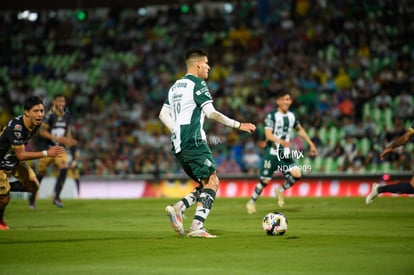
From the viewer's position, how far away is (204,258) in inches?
380

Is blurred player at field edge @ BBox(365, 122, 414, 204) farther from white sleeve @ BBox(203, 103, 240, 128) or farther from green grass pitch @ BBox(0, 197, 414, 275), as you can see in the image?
white sleeve @ BBox(203, 103, 240, 128)

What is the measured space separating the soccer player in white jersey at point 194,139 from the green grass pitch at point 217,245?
0.38 metres

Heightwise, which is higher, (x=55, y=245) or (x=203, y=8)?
(x=203, y=8)

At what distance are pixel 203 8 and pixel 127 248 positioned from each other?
26.9 metres

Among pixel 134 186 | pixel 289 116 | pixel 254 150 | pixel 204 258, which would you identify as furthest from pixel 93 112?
pixel 204 258

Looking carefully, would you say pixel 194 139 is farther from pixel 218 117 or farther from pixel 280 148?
pixel 280 148

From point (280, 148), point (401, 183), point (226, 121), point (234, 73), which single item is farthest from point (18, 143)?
point (234, 73)

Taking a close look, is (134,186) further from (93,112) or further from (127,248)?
(127,248)

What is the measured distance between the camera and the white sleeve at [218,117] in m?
Answer: 11.6

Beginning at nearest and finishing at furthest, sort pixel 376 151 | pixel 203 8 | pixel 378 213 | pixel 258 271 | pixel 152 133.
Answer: pixel 258 271 → pixel 378 213 → pixel 376 151 → pixel 152 133 → pixel 203 8

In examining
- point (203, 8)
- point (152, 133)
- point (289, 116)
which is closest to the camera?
point (289, 116)

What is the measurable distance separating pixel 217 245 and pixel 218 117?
187 centimetres

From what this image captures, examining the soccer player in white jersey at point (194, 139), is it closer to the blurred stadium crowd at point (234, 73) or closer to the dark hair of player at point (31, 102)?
the dark hair of player at point (31, 102)

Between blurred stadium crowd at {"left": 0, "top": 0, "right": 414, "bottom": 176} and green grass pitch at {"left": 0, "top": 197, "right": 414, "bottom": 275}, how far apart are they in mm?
9061
